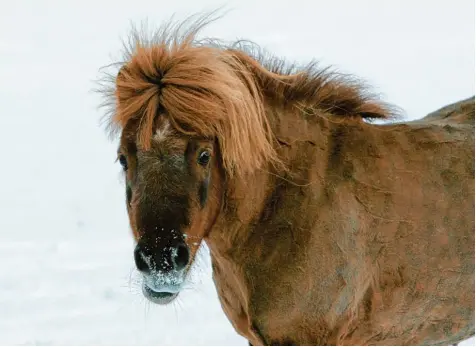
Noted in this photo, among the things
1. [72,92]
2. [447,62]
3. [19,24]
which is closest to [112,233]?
[72,92]

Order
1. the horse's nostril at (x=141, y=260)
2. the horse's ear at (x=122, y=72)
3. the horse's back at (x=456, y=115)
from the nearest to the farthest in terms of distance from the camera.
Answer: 1. the horse's nostril at (x=141, y=260)
2. the horse's ear at (x=122, y=72)
3. the horse's back at (x=456, y=115)

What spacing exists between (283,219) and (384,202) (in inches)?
21.1

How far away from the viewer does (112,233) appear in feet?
25.2

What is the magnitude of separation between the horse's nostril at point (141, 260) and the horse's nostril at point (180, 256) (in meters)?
0.10

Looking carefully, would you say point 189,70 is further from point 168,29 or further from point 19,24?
point 19,24

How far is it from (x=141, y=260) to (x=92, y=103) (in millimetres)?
8329

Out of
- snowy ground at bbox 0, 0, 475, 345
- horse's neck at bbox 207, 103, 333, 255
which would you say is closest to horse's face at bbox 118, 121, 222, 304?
horse's neck at bbox 207, 103, 333, 255

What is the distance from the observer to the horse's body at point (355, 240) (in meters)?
3.44

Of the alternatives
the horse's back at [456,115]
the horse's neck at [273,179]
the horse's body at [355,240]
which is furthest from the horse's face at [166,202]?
the horse's back at [456,115]

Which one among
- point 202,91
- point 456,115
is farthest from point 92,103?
point 202,91

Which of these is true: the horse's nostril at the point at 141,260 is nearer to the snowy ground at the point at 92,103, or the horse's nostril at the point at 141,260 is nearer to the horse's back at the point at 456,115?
the horse's back at the point at 456,115

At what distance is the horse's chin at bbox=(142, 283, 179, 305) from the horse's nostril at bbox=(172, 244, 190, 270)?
0.53 ft

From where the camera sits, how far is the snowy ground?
605cm

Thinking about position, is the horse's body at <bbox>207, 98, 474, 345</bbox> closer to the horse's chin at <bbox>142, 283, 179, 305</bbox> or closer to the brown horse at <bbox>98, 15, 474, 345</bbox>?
the brown horse at <bbox>98, 15, 474, 345</bbox>
